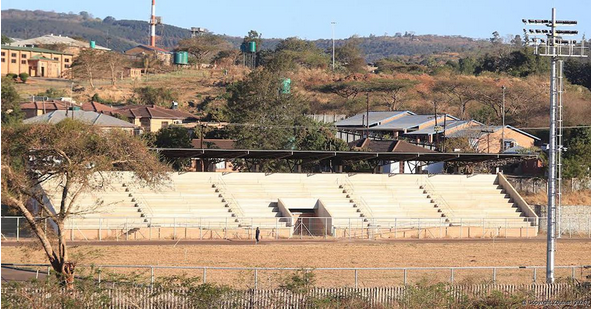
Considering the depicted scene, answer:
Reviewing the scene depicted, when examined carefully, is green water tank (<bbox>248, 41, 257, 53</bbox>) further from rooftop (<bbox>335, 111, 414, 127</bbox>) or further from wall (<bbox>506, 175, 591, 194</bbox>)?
wall (<bbox>506, 175, 591, 194</bbox>)

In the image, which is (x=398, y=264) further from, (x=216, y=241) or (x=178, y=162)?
(x=178, y=162)

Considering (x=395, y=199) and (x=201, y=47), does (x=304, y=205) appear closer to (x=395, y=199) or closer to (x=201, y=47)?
(x=395, y=199)

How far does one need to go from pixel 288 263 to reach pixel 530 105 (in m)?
72.8

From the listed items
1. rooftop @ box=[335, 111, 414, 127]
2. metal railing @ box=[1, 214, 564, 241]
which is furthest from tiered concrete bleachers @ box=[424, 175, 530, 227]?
rooftop @ box=[335, 111, 414, 127]

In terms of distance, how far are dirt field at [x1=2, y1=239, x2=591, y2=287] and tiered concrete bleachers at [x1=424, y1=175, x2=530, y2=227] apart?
4.27 metres

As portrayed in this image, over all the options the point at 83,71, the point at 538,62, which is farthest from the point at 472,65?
the point at 83,71

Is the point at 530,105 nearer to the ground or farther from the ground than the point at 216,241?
farther from the ground

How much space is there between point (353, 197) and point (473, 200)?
7393mm

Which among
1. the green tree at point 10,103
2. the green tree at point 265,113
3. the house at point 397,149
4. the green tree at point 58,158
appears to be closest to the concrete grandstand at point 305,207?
the house at point 397,149

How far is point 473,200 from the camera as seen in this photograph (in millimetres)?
52312

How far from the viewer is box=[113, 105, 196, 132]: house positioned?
281 ft

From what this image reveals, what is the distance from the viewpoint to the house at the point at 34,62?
124156mm

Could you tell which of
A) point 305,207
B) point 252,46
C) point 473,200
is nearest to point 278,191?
point 305,207

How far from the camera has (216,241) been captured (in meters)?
42.5
